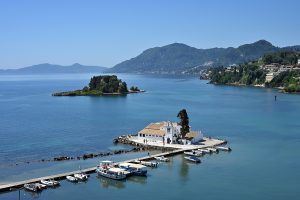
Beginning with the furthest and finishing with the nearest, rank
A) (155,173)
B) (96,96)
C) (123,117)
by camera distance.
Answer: (96,96) → (123,117) → (155,173)

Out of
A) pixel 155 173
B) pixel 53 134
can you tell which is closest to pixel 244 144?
pixel 155 173

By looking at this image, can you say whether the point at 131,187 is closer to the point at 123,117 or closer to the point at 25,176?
the point at 25,176

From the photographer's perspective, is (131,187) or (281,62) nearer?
(131,187)

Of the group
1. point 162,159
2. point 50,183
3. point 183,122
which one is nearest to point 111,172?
point 50,183

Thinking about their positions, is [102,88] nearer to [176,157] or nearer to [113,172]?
[176,157]

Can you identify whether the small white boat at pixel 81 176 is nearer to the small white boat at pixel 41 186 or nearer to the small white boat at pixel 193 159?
the small white boat at pixel 41 186

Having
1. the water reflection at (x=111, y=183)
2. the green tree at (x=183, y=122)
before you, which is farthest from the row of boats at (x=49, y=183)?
the green tree at (x=183, y=122)
